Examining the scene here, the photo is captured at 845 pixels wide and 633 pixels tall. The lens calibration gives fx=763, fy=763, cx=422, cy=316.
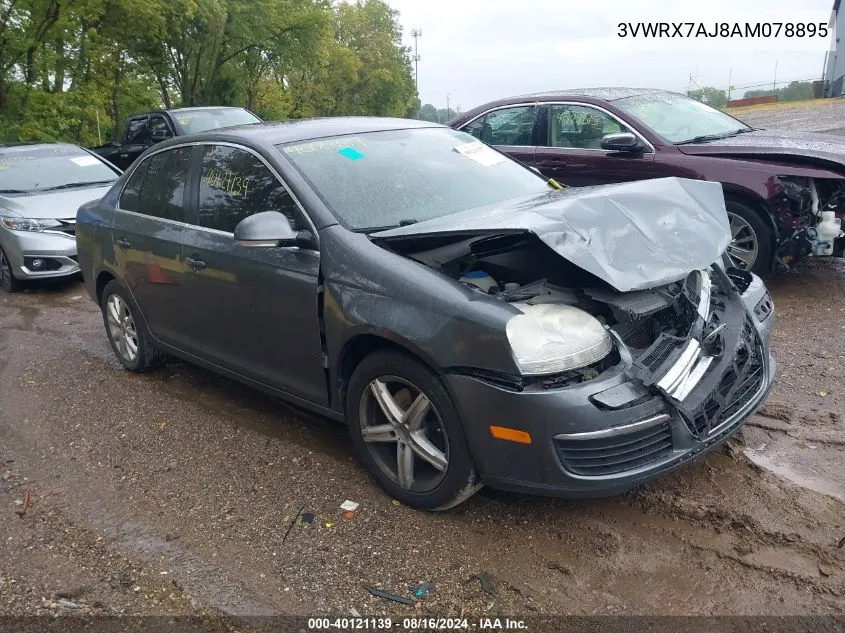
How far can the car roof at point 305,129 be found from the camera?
422cm

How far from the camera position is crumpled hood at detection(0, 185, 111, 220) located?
27.3 ft

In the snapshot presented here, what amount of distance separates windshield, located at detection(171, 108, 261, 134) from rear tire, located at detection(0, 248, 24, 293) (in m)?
4.42

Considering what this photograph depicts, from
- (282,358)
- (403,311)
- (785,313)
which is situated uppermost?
(403,311)

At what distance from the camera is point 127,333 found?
18.1ft

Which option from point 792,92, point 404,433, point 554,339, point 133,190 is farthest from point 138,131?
point 792,92

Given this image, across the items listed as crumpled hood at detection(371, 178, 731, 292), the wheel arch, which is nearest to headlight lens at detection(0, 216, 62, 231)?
the wheel arch

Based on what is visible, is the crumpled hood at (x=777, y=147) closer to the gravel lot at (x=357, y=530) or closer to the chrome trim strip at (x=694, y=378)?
the gravel lot at (x=357, y=530)

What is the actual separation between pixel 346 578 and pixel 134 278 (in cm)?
288

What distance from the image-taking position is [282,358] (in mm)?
3928

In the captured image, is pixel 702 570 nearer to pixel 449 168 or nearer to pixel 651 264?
pixel 651 264

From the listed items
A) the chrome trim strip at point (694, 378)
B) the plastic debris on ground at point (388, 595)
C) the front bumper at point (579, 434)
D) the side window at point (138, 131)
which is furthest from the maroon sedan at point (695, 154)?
the side window at point (138, 131)

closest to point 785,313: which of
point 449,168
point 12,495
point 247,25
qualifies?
point 449,168

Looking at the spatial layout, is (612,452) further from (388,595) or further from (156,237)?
(156,237)

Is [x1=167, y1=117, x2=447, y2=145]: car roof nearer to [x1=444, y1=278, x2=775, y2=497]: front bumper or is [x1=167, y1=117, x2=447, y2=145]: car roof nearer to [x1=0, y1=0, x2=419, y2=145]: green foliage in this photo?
[x1=444, y1=278, x2=775, y2=497]: front bumper
